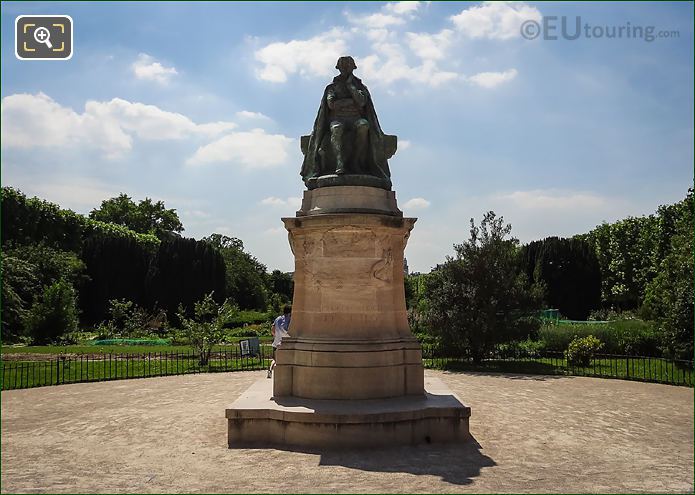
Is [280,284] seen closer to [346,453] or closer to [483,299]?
[483,299]

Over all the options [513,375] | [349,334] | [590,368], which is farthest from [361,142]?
[590,368]

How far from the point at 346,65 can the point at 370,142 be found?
5.36 ft

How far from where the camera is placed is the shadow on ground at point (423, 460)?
23.5 feet

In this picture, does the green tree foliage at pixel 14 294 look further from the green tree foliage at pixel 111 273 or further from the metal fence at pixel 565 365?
the metal fence at pixel 565 365

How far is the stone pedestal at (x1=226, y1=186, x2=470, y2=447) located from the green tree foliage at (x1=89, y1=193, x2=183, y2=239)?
214 ft

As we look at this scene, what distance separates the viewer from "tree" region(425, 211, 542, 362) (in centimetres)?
2047

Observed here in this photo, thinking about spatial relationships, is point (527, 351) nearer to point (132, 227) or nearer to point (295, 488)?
point (295, 488)

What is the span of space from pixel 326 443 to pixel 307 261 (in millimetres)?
3223

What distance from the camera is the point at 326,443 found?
8305 mm

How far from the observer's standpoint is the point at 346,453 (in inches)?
316

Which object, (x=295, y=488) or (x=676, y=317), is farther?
(x=676, y=317)

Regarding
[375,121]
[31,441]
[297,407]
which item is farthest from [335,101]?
[31,441]

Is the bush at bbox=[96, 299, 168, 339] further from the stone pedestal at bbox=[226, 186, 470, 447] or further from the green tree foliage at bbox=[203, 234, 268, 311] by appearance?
the stone pedestal at bbox=[226, 186, 470, 447]

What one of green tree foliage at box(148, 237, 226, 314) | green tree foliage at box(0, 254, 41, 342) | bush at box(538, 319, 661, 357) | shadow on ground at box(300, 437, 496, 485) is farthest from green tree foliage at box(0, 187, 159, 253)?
shadow on ground at box(300, 437, 496, 485)
